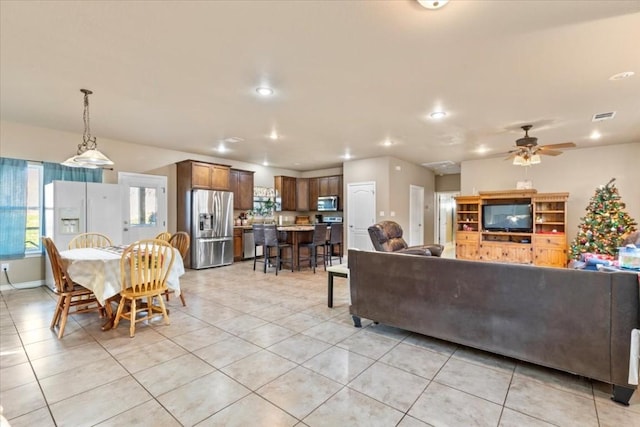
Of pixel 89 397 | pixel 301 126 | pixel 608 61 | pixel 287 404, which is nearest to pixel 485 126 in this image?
pixel 608 61

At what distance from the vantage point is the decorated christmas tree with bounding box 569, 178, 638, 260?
5.01 m

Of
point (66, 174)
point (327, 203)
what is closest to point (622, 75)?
point (327, 203)

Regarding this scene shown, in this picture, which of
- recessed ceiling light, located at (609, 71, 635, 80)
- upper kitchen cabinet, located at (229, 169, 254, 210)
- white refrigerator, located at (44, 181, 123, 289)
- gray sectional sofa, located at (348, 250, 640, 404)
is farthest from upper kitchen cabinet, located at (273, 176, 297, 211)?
recessed ceiling light, located at (609, 71, 635, 80)

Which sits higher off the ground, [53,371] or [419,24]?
[419,24]

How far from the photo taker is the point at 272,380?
7.18 feet

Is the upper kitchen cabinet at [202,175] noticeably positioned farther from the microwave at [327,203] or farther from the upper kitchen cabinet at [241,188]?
the microwave at [327,203]

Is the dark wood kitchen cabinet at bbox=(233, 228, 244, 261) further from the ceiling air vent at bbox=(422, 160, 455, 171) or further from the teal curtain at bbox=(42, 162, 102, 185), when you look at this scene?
the ceiling air vent at bbox=(422, 160, 455, 171)

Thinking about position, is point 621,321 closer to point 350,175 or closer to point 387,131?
point 387,131

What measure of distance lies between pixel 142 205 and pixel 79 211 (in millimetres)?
1230

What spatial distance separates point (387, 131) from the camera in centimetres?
505

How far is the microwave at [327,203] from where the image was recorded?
844 cm

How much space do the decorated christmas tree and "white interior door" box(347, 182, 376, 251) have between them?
12.9ft

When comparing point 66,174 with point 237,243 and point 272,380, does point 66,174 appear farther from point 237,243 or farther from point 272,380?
point 272,380

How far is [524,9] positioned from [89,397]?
12.8 ft
